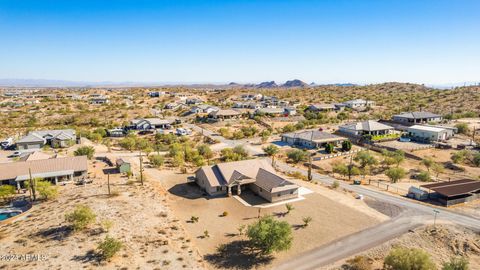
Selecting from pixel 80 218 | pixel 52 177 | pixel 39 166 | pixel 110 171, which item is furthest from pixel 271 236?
pixel 39 166

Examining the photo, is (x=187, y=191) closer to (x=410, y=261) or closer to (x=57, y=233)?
(x=57, y=233)

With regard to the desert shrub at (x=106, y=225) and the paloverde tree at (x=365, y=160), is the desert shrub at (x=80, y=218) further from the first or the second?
the paloverde tree at (x=365, y=160)

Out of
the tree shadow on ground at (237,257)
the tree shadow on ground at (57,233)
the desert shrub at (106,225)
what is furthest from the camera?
the desert shrub at (106,225)

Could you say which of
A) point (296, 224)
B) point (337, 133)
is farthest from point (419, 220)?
point (337, 133)

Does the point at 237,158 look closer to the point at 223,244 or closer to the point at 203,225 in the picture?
the point at 203,225

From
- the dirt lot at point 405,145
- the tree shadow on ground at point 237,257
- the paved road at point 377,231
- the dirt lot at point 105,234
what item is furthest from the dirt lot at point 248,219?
→ the dirt lot at point 405,145
